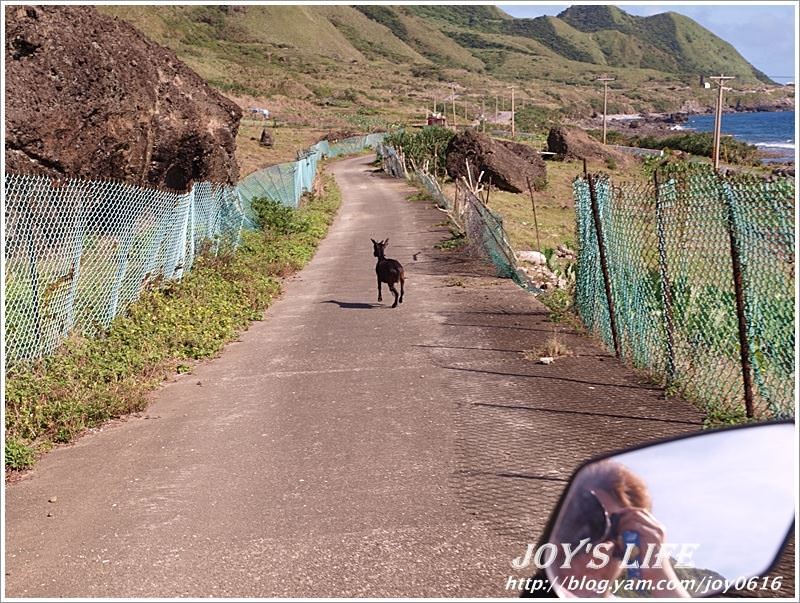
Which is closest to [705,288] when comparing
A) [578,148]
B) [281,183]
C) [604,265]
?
[604,265]

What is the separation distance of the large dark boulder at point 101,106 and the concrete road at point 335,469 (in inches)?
187

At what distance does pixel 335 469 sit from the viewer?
5.52m

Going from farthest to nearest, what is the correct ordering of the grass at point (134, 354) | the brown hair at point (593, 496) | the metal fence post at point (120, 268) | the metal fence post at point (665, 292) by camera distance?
the metal fence post at point (120, 268)
the metal fence post at point (665, 292)
the grass at point (134, 354)
the brown hair at point (593, 496)

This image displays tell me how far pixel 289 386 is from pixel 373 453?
2.14 metres

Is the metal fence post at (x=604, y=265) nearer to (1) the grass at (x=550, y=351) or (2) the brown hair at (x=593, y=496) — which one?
(1) the grass at (x=550, y=351)

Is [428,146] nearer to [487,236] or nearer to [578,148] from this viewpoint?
[578,148]

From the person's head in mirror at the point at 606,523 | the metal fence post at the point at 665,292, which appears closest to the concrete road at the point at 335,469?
the metal fence post at the point at 665,292

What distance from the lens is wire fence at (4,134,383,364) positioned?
7.96 meters

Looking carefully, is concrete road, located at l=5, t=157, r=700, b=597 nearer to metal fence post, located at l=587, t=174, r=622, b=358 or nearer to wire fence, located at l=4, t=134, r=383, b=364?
metal fence post, located at l=587, t=174, r=622, b=358

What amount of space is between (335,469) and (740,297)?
9.43 ft

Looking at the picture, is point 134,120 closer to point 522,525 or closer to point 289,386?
point 289,386

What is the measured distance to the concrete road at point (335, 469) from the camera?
13.7 ft

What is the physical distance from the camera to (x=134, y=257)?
10.4 metres

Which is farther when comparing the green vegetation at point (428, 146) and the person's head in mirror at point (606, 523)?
the green vegetation at point (428, 146)
